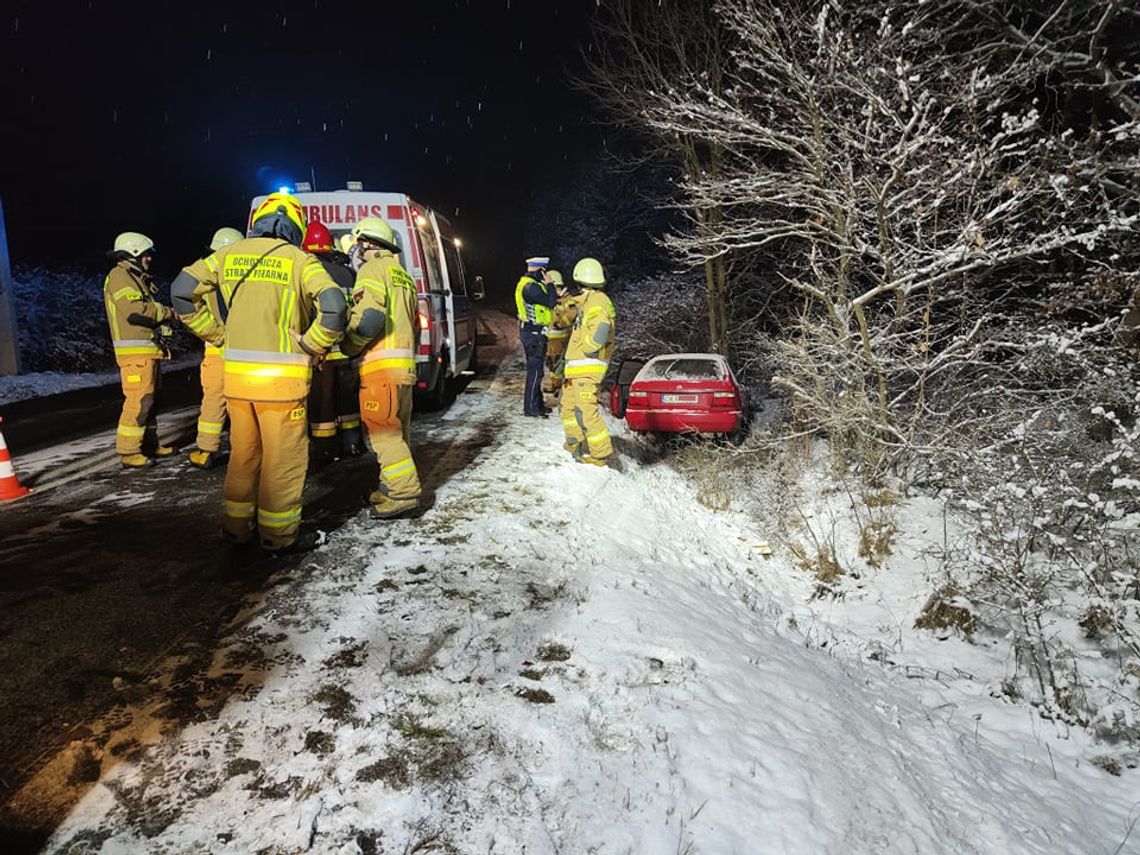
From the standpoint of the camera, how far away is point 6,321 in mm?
12977

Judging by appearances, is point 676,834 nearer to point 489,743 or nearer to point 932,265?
point 489,743

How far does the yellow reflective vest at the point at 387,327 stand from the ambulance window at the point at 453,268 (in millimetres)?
A: 4235

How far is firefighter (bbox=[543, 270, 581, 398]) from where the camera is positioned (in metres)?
8.51

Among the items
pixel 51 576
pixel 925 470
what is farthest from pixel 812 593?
pixel 51 576

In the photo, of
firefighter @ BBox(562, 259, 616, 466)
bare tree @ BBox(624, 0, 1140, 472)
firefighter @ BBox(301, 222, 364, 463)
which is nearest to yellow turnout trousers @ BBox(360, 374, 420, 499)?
firefighter @ BBox(301, 222, 364, 463)

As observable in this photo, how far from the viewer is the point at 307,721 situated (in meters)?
2.45

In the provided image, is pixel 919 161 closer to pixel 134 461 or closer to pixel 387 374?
pixel 387 374

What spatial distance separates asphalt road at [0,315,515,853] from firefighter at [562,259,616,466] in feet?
4.95

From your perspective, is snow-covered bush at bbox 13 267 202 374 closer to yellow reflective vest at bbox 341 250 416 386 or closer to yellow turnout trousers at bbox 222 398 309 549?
yellow reflective vest at bbox 341 250 416 386

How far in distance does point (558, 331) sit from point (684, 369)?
1.80m

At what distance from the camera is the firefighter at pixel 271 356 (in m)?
3.62

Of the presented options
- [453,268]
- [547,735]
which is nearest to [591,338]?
[547,735]

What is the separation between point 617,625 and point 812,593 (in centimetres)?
318

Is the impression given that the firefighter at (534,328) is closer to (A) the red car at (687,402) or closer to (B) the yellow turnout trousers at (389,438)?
(A) the red car at (687,402)
